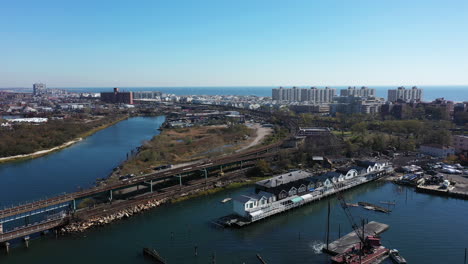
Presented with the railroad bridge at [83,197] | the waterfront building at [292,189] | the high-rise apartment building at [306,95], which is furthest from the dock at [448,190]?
the high-rise apartment building at [306,95]

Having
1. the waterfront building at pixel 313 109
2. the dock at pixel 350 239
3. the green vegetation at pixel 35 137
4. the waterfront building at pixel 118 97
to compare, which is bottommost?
the dock at pixel 350 239

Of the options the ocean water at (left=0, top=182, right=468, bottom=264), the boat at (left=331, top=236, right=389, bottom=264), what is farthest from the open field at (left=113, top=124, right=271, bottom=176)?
the boat at (left=331, top=236, right=389, bottom=264)

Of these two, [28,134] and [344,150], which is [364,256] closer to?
[344,150]

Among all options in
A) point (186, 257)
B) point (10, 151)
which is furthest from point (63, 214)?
point (10, 151)

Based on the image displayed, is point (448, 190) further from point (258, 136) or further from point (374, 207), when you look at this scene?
point (258, 136)

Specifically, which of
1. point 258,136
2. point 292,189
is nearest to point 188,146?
point 258,136

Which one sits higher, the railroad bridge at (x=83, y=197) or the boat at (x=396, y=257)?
the railroad bridge at (x=83, y=197)

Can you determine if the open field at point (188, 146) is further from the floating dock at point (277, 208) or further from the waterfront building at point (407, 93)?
the waterfront building at point (407, 93)

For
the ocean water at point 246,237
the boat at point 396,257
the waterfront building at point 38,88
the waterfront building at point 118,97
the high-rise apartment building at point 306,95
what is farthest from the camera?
the waterfront building at point 38,88
